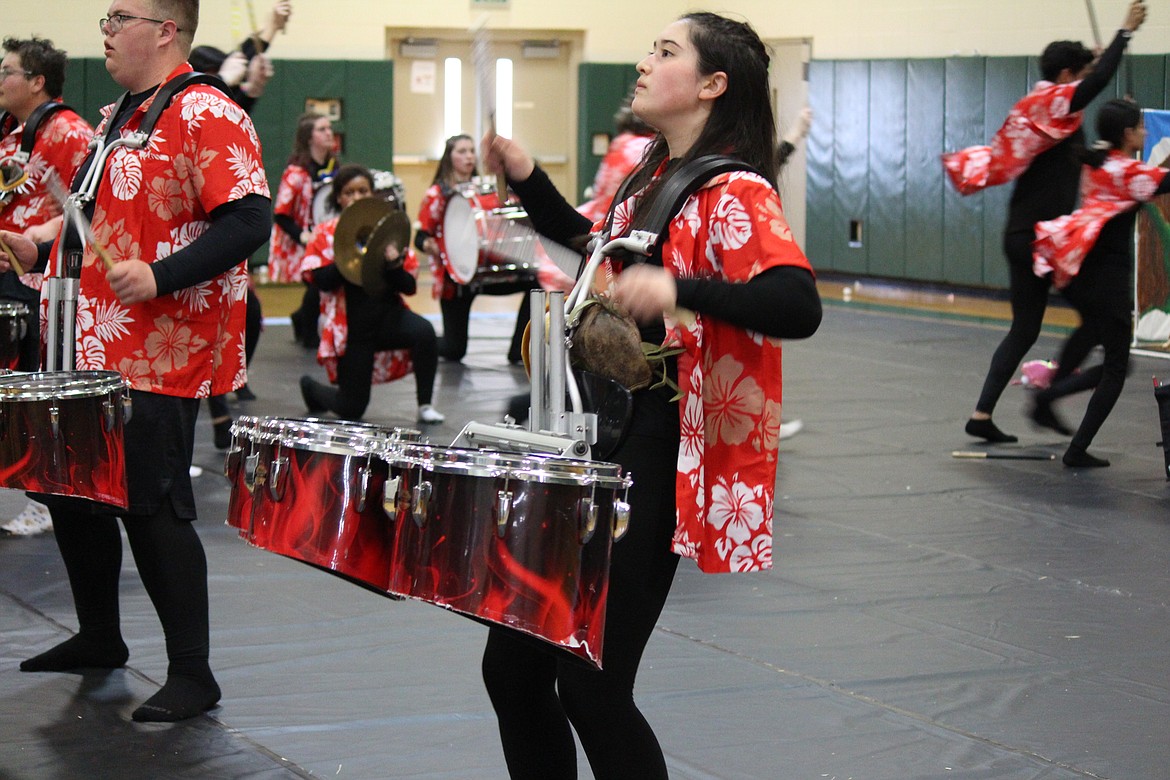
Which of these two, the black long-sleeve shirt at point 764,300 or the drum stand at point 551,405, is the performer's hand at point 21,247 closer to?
the drum stand at point 551,405

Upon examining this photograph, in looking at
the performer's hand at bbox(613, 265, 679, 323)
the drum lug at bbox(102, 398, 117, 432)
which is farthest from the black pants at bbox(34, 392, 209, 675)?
the performer's hand at bbox(613, 265, 679, 323)

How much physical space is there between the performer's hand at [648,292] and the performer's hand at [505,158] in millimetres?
561

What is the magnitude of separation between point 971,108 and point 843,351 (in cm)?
432

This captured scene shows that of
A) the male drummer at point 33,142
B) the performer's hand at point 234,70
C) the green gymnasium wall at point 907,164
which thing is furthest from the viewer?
the green gymnasium wall at point 907,164

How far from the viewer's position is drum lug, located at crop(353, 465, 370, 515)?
2.34m

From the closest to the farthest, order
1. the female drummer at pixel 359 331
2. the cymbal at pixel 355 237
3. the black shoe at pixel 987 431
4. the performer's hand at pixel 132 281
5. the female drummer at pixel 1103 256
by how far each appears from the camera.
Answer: the performer's hand at pixel 132 281, the female drummer at pixel 1103 256, the black shoe at pixel 987 431, the cymbal at pixel 355 237, the female drummer at pixel 359 331

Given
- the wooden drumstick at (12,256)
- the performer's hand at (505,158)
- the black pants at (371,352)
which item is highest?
the performer's hand at (505,158)

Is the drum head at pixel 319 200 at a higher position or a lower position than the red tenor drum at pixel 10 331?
higher

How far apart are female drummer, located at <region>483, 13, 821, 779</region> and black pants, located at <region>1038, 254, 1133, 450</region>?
4.37 m

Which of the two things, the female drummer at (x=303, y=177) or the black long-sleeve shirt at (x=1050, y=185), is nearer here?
the black long-sleeve shirt at (x=1050, y=185)

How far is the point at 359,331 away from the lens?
719 centimetres

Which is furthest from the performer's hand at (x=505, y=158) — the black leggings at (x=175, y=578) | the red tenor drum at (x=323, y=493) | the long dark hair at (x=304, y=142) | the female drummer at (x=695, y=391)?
the long dark hair at (x=304, y=142)

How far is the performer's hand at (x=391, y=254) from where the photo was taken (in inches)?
280

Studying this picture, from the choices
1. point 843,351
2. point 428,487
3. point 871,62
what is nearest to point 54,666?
point 428,487
